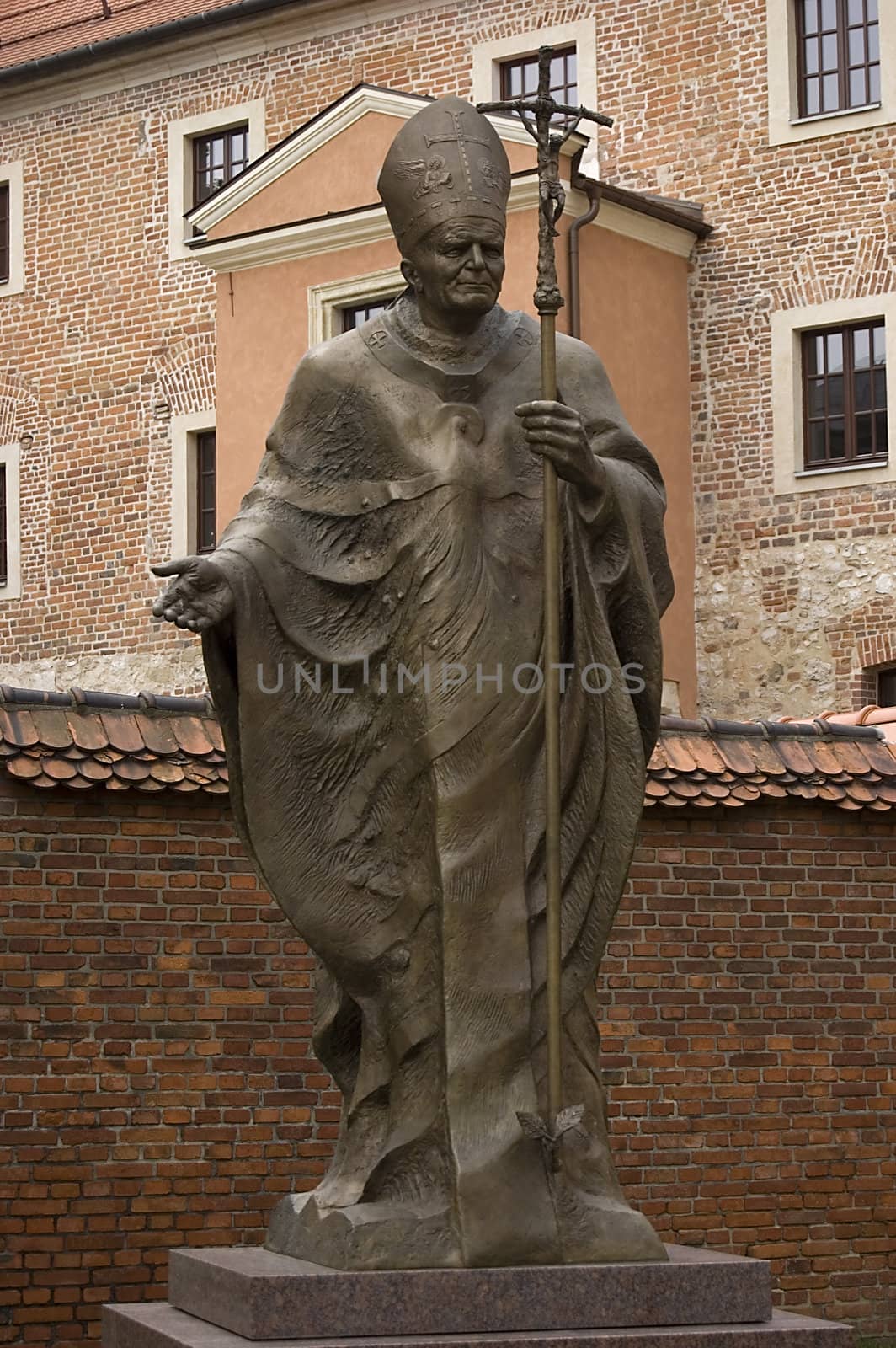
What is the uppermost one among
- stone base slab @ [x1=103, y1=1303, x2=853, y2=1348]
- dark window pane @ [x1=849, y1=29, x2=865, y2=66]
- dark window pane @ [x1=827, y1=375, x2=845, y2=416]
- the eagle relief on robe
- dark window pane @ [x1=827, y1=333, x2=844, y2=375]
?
dark window pane @ [x1=849, y1=29, x2=865, y2=66]

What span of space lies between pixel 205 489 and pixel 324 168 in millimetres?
5555

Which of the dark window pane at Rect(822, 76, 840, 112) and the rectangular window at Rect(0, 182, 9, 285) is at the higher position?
the rectangular window at Rect(0, 182, 9, 285)

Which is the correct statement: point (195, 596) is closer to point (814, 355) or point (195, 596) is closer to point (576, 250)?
point (576, 250)

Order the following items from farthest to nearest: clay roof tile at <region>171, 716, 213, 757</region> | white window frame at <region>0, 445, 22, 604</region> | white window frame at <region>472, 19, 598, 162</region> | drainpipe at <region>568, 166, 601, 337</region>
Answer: white window frame at <region>0, 445, 22, 604</region>
white window frame at <region>472, 19, 598, 162</region>
drainpipe at <region>568, 166, 601, 337</region>
clay roof tile at <region>171, 716, 213, 757</region>

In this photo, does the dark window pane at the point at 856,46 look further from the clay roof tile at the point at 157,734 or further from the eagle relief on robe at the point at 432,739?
the eagle relief on robe at the point at 432,739

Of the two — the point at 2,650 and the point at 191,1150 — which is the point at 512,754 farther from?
the point at 2,650

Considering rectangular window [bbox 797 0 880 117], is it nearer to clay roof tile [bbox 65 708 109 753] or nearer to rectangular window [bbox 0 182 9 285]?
rectangular window [bbox 0 182 9 285]

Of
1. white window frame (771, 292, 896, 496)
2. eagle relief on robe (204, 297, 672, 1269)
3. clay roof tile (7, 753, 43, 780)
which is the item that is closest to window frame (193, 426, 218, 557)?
white window frame (771, 292, 896, 496)

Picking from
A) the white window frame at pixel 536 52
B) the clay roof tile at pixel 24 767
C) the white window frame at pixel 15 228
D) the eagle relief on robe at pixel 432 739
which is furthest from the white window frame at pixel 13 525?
the eagle relief on robe at pixel 432 739

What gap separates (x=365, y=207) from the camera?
73.8 feet

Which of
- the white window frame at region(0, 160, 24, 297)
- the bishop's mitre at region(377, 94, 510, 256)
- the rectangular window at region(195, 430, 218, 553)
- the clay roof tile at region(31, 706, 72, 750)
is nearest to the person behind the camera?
the bishop's mitre at region(377, 94, 510, 256)

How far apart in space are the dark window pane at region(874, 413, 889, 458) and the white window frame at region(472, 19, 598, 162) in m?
4.32

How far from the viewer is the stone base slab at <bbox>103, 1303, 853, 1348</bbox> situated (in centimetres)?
467

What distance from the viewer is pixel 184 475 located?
27562 millimetres
